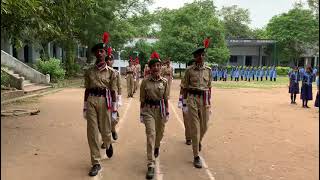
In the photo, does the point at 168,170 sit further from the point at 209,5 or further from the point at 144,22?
the point at 209,5

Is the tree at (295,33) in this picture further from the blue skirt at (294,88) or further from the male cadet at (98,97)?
the male cadet at (98,97)

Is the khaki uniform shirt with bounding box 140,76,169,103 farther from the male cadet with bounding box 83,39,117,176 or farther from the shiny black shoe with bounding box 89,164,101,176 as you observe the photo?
the shiny black shoe with bounding box 89,164,101,176

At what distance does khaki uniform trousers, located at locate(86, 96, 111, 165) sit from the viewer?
650 cm

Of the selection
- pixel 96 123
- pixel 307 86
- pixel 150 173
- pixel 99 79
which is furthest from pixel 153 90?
pixel 307 86

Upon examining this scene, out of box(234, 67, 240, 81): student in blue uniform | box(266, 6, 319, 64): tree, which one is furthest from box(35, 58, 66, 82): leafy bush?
box(266, 6, 319, 64): tree

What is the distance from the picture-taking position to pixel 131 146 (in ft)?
27.8

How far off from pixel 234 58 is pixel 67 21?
45.1m

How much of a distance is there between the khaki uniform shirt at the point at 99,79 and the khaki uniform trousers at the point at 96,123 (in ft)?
0.65

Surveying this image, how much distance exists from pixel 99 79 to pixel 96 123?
2.19 feet

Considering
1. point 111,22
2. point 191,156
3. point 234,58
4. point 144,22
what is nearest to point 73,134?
point 191,156

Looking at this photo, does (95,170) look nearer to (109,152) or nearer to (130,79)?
(109,152)

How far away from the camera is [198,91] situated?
764cm

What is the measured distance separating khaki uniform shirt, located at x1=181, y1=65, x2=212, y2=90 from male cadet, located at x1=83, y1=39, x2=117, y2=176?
57.9 inches

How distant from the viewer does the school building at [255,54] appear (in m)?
51.8
